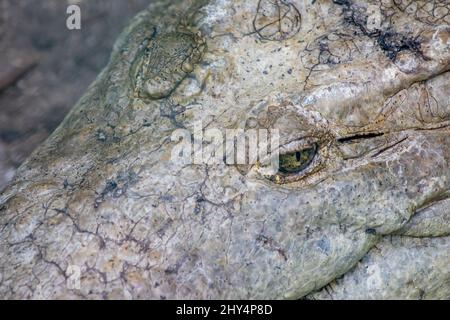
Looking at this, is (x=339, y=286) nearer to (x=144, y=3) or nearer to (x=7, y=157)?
(x=7, y=157)

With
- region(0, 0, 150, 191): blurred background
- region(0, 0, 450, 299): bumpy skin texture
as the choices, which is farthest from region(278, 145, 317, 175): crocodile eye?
region(0, 0, 150, 191): blurred background

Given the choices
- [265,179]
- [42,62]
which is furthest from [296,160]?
[42,62]

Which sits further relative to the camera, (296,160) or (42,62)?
(42,62)

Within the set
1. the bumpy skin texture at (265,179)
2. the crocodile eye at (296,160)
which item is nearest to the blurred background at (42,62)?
the bumpy skin texture at (265,179)

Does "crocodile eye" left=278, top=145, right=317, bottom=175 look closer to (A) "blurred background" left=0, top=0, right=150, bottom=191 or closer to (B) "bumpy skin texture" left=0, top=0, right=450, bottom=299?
(B) "bumpy skin texture" left=0, top=0, right=450, bottom=299

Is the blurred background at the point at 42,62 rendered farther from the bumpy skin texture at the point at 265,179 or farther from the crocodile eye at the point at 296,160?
the crocodile eye at the point at 296,160

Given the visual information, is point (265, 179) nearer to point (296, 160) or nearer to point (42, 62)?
point (296, 160)

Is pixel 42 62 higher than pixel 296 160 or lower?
higher
